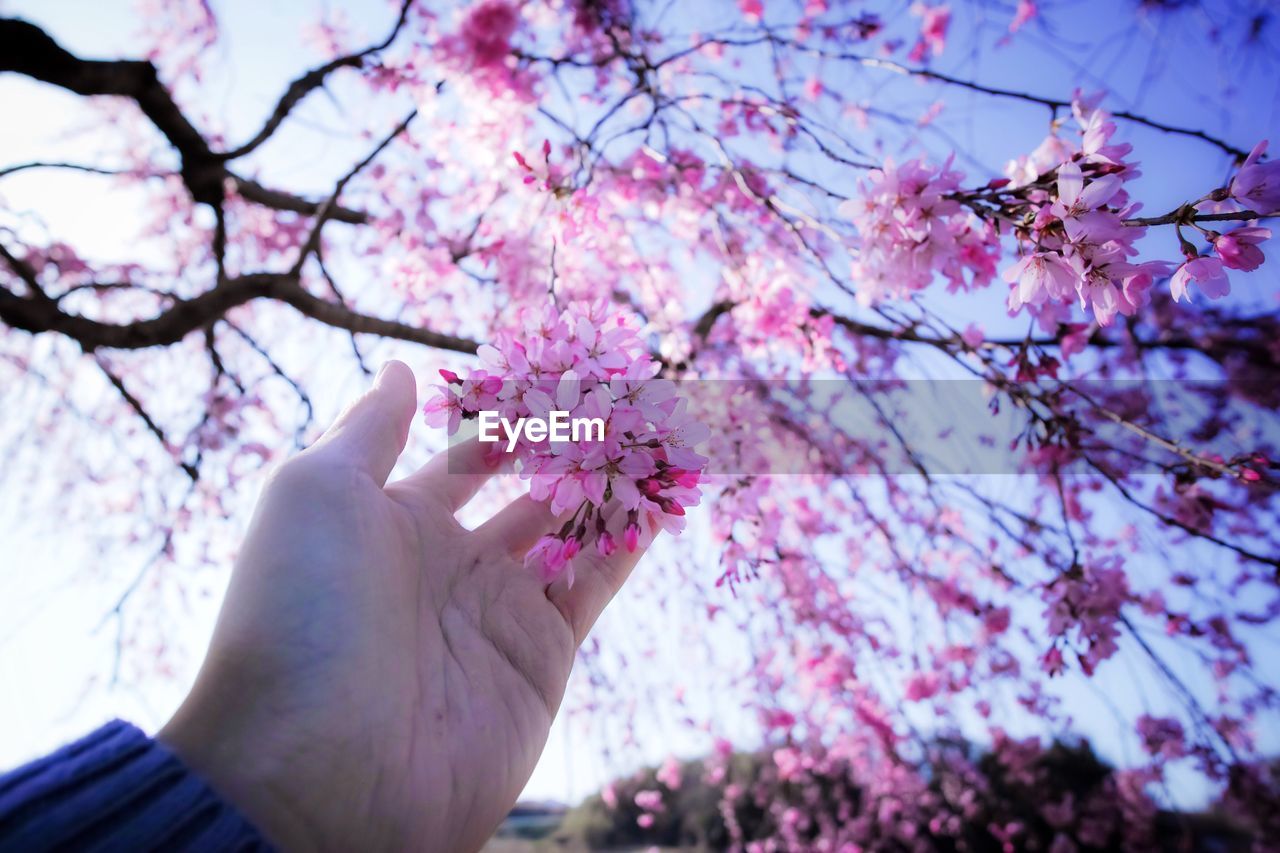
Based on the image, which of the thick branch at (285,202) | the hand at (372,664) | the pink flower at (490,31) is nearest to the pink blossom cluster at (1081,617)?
the hand at (372,664)

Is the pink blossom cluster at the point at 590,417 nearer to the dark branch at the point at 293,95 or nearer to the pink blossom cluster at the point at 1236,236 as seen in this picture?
the pink blossom cluster at the point at 1236,236

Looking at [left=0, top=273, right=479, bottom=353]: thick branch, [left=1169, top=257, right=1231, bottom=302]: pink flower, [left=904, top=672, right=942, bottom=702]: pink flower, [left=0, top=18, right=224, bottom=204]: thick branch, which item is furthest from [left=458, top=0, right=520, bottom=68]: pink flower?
[left=904, top=672, right=942, bottom=702]: pink flower

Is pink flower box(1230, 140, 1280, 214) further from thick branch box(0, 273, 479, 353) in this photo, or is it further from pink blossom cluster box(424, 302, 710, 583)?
thick branch box(0, 273, 479, 353)

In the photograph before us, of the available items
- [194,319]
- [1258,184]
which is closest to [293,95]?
[194,319]

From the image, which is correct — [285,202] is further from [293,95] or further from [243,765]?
[243,765]

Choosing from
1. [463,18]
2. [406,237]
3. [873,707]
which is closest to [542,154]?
[406,237]
